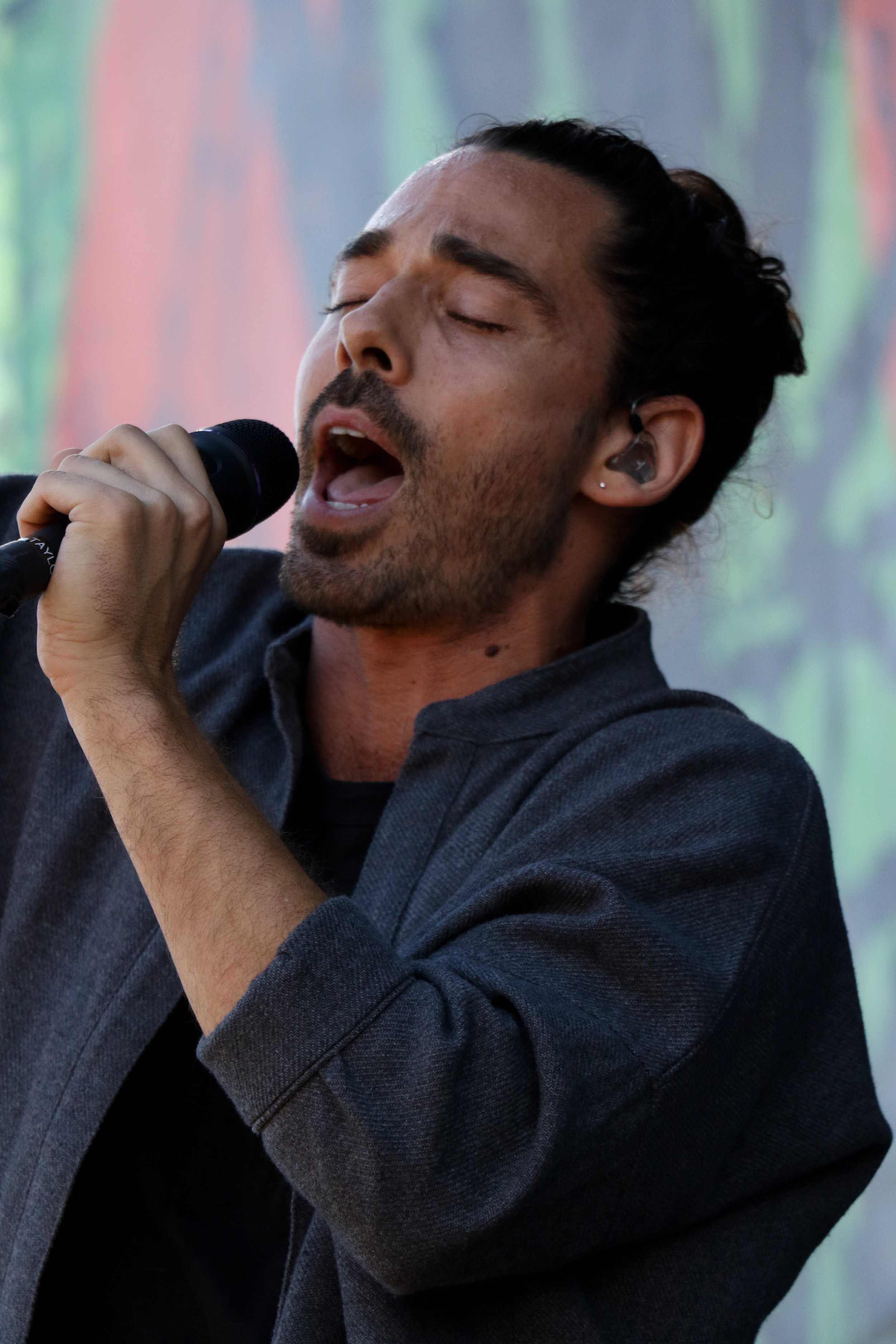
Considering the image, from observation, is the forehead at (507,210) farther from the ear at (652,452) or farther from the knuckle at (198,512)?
the knuckle at (198,512)

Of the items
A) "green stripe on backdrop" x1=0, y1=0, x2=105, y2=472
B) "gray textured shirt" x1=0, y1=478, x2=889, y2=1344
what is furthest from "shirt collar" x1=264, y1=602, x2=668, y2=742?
"green stripe on backdrop" x1=0, y1=0, x2=105, y2=472

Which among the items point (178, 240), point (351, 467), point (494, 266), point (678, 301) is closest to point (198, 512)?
point (351, 467)

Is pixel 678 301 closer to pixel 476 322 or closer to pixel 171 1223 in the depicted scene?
pixel 476 322

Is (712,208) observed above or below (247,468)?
above

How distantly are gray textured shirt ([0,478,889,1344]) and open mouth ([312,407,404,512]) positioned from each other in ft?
0.55

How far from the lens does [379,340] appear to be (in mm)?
1403

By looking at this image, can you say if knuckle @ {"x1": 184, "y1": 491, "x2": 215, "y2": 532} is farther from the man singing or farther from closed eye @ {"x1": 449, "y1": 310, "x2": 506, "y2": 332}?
closed eye @ {"x1": 449, "y1": 310, "x2": 506, "y2": 332}

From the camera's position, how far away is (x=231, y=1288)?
4.09 feet

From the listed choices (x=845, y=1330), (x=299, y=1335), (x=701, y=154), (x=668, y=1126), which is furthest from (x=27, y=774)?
(x=845, y=1330)

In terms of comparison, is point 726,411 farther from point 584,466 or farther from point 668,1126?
point 668,1126

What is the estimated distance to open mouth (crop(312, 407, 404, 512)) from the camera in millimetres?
1423

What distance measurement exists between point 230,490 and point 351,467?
403 millimetres

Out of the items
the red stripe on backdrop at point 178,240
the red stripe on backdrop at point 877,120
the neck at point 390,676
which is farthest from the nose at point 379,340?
the red stripe on backdrop at point 877,120

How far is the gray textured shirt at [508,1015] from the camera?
36.0 inches
